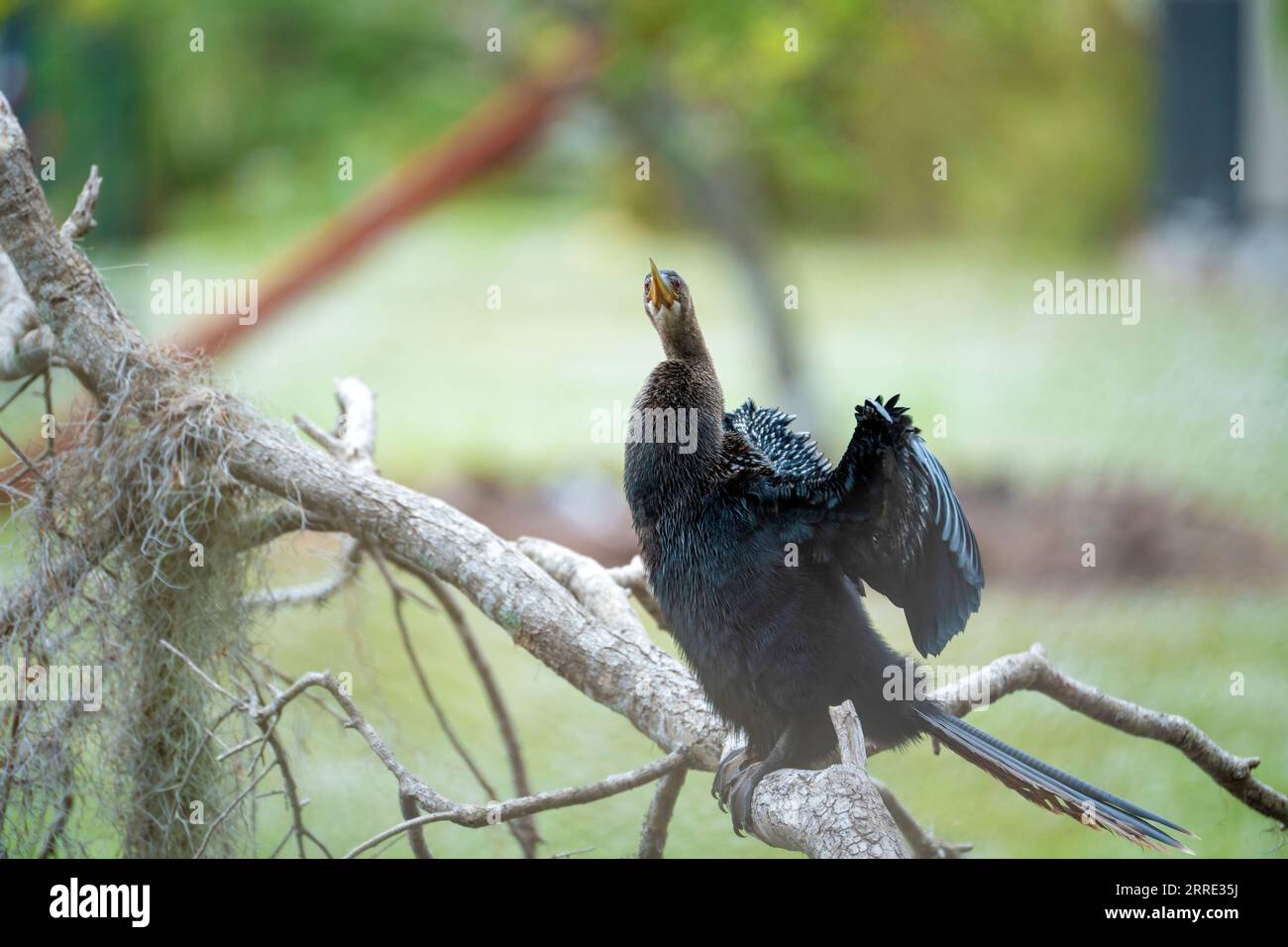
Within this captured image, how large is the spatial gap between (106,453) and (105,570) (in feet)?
0.50

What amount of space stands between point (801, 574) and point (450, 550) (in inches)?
17.7

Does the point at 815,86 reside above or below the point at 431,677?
→ above

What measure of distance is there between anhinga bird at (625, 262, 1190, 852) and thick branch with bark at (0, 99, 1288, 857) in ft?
0.33

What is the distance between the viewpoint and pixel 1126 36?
6.09 metres

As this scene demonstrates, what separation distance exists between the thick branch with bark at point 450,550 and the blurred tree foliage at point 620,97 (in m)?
2.25

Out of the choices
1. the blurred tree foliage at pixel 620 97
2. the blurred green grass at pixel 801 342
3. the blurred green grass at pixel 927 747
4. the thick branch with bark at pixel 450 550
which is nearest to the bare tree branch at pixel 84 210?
the thick branch with bark at pixel 450 550

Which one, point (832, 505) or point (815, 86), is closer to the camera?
point (832, 505)

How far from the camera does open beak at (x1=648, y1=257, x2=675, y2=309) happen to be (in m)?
1.58

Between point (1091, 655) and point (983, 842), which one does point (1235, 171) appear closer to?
point (1091, 655)

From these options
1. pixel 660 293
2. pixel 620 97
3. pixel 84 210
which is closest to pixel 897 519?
pixel 660 293

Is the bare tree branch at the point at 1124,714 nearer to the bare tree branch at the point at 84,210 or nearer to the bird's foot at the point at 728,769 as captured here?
the bird's foot at the point at 728,769
